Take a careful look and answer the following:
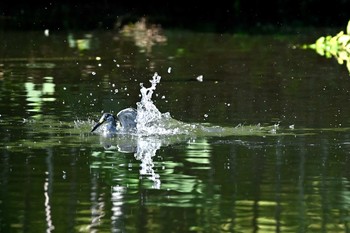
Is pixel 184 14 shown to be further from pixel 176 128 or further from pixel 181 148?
pixel 181 148

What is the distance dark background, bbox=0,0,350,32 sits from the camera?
126 feet

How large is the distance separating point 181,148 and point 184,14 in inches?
1251

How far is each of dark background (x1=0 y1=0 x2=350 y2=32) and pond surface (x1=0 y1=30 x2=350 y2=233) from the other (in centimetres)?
1298

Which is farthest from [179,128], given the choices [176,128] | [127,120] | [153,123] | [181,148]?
[181,148]

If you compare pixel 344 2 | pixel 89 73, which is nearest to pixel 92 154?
pixel 89 73

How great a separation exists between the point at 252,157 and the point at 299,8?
106 feet

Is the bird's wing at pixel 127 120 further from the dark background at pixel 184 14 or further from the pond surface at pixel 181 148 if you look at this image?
the dark background at pixel 184 14

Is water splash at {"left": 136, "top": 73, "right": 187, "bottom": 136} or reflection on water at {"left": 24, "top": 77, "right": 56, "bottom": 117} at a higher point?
reflection on water at {"left": 24, "top": 77, "right": 56, "bottom": 117}

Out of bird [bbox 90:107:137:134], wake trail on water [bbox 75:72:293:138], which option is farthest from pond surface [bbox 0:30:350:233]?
bird [bbox 90:107:137:134]

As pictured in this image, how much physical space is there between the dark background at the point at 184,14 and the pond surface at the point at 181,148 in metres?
13.0

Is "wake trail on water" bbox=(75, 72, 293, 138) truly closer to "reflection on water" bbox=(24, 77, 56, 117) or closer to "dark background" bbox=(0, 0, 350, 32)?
"reflection on water" bbox=(24, 77, 56, 117)

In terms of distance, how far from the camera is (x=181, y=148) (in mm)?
13867

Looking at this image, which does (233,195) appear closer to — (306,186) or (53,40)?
(306,186)

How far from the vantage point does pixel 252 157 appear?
43.0 feet
